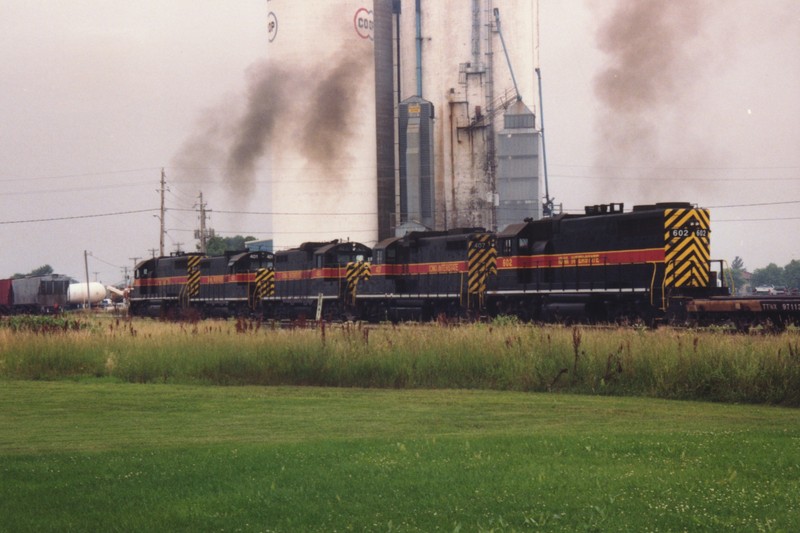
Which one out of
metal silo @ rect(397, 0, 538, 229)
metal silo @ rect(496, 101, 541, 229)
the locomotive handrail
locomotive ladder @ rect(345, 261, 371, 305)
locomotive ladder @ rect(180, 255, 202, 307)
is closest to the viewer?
the locomotive handrail

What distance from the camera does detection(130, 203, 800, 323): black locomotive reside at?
30.5 metres

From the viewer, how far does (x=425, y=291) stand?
41938 mm

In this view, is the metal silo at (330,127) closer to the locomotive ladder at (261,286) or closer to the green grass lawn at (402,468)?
the locomotive ladder at (261,286)

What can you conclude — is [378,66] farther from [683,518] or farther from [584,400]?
[683,518]

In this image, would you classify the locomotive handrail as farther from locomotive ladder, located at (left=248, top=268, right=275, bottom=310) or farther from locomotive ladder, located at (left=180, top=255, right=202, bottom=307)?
locomotive ladder, located at (left=180, top=255, right=202, bottom=307)

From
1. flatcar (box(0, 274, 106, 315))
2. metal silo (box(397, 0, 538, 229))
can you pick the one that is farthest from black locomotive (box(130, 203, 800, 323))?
flatcar (box(0, 274, 106, 315))

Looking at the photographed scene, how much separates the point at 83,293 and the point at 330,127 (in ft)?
109

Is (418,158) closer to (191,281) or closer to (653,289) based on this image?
(191,281)

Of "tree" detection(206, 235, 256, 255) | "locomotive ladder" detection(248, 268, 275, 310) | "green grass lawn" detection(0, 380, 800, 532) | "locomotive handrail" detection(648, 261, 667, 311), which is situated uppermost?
"tree" detection(206, 235, 256, 255)

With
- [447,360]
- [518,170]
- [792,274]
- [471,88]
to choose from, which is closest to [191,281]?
[518,170]

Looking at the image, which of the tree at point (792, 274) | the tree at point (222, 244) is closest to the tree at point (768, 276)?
the tree at point (792, 274)

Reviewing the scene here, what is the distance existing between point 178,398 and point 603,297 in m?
19.5

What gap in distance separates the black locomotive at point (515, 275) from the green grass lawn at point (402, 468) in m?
14.0

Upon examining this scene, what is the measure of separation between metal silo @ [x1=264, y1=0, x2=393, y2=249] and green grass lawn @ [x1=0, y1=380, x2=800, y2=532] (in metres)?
60.8
